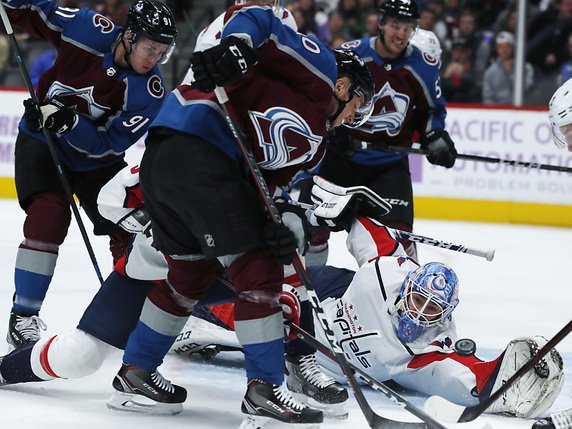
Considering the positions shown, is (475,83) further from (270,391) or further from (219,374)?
(270,391)

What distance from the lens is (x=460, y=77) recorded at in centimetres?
730

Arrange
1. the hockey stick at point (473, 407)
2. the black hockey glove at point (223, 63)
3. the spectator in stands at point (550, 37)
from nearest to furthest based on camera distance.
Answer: the black hockey glove at point (223, 63) < the hockey stick at point (473, 407) < the spectator in stands at point (550, 37)

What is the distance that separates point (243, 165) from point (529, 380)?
0.98 m

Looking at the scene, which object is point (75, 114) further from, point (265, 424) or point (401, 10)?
point (401, 10)

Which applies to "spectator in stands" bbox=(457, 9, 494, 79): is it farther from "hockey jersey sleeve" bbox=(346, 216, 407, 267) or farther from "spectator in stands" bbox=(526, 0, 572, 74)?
"hockey jersey sleeve" bbox=(346, 216, 407, 267)

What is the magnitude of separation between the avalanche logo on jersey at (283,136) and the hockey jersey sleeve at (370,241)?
2.97 ft

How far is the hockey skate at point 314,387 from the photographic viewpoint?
297 centimetres

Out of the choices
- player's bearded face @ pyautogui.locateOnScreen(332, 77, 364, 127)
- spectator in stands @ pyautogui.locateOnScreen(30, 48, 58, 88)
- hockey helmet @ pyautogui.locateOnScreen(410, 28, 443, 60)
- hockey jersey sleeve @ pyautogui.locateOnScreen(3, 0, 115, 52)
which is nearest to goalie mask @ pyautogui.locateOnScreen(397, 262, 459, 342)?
player's bearded face @ pyautogui.locateOnScreen(332, 77, 364, 127)

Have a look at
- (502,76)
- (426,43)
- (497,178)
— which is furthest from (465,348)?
(502,76)

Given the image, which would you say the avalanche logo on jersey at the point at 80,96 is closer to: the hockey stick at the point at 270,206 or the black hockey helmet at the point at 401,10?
the hockey stick at the point at 270,206

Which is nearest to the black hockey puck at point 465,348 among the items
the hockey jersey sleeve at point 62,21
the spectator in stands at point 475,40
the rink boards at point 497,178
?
the hockey jersey sleeve at point 62,21

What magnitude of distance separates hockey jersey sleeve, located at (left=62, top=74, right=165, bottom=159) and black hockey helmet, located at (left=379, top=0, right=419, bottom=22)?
46.1 inches

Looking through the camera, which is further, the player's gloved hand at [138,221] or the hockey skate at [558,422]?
the player's gloved hand at [138,221]

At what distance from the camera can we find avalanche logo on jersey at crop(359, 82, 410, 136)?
459 cm
